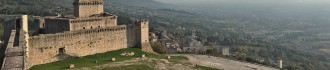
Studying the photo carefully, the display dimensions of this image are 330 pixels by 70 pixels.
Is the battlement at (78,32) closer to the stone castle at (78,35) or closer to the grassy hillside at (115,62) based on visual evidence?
the stone castle at (78,35)

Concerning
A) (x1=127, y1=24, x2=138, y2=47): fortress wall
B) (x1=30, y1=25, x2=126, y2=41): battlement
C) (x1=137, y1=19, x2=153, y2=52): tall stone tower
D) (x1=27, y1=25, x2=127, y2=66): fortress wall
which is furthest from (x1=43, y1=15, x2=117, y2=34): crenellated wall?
(x1=137, y1=19, x2=153, y2=52): tall stone tower

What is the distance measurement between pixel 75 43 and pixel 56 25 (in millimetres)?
7713

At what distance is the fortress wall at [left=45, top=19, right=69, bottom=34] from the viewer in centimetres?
7115

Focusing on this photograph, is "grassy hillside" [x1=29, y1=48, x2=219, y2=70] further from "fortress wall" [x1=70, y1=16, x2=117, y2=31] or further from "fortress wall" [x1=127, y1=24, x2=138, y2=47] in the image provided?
"fortress wall" [x1=70, y1=16, x2=117, y2=31]

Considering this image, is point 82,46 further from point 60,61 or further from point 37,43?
point 37,43

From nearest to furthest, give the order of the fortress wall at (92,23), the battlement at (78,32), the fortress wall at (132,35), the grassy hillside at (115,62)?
the grassy hillside at (115,62) < the battlement at (78,32) < the fortress wall at (92,23) < the fortress wall at (132,35)

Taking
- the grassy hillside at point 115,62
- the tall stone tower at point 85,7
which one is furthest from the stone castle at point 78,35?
the grassy hillside at point 115,62

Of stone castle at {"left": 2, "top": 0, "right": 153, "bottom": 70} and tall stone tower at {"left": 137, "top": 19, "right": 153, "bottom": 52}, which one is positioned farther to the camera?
tall stone tower at {"left": 137, "top": 19, "right": 153, "bottom": 52}

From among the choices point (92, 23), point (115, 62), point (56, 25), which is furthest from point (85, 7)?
point (115, 62)

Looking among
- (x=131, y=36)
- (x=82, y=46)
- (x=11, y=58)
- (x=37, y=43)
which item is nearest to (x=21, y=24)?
(x=37, y=43)

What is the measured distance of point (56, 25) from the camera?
7200cm

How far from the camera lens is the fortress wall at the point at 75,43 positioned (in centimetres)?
5844

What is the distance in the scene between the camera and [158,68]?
204 feet

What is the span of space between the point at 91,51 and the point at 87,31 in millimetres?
2994
